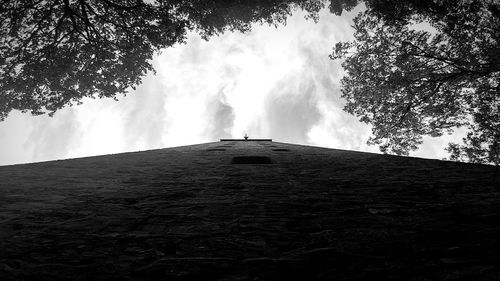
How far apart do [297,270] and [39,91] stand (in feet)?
52.5

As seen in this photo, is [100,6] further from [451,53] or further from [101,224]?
[451,53]

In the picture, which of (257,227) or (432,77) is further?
(432,77)

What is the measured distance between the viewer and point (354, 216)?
10.5 ft

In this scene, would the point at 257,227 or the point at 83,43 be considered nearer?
the point at 257,227

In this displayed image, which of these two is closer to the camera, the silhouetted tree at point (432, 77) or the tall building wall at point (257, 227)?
the tall building wall at point (257, 227)

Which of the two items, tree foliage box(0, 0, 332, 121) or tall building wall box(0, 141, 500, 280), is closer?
tall building wall box(0, 141, 500, 280)

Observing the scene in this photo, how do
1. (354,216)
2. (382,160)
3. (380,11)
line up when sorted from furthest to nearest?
1. (380,11)
2. (382,160)
3. (354,216)

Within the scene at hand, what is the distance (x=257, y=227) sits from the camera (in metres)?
2.96

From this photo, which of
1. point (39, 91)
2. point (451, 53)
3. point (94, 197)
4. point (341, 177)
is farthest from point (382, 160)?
point (39, 91)

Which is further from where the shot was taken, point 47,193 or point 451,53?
point 451,53

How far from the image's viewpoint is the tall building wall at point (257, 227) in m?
2.14

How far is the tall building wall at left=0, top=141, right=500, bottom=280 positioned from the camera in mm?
2145

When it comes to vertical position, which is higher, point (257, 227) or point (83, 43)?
point (83, 43)

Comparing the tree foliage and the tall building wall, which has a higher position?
the tree foliage
